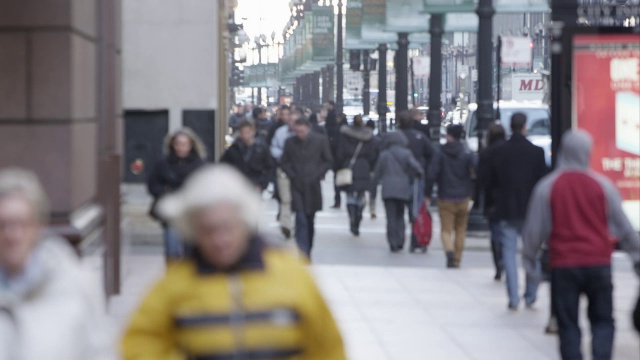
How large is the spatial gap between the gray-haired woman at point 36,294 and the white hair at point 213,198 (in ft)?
1.36

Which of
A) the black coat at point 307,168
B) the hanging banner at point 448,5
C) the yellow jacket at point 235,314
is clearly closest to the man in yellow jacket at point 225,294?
the yellow jacket at point 235,314

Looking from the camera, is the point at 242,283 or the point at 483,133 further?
the point at 483,133

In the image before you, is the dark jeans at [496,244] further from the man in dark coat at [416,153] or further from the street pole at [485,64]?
the street pole at [485,64]

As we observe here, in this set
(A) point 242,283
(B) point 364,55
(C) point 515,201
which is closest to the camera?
(A) point 242,283

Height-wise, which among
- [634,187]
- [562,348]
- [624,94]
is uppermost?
[624,94]

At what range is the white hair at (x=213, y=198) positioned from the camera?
405 cm

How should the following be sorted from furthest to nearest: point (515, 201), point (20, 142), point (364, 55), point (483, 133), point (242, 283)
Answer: point (364, 55)
point (483, 133)
point (515, 201)
point (20, 142)
point (242, 283)

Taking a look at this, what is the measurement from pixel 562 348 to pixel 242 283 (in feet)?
18.2

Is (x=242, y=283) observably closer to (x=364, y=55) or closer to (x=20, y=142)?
(x=20, y=142)

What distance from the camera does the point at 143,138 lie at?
1916 centimetres

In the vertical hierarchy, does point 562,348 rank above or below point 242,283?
below

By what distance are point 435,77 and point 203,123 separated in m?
14.4

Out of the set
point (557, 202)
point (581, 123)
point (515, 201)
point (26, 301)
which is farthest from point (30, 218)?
point (515, 201)

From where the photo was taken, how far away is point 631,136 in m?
12.5
